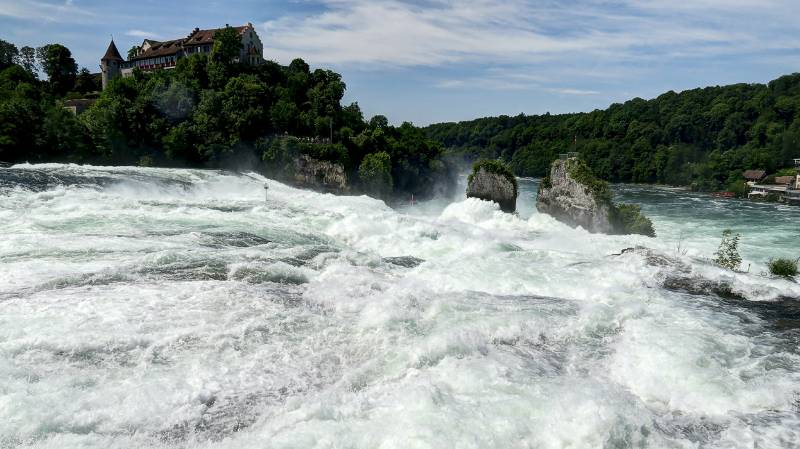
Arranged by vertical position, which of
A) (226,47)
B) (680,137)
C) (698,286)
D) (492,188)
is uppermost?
(226,47)

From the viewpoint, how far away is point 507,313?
44.1 feet

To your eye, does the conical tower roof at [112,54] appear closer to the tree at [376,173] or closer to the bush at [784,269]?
the tree at [376,173]

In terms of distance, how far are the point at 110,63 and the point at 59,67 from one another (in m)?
7.84

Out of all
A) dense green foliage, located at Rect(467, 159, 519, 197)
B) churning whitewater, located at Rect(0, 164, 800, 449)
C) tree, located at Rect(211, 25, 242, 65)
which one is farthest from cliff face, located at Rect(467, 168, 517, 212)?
tree, located at Rect(211, 25, 242, 65)

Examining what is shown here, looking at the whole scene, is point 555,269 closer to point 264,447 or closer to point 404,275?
point 404,275

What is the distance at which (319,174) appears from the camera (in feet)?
165

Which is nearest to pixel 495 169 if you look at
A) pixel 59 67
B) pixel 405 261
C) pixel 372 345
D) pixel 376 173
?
pixel 376 173

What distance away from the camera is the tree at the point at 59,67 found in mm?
72000

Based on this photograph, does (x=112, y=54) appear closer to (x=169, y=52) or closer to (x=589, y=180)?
(x=169, y=52)

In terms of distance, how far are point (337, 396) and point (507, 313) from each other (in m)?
5.62

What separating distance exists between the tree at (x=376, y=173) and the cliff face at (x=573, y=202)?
17.0 meters

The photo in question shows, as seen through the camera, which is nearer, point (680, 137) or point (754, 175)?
point (754, 175)

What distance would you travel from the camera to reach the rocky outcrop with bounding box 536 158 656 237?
34656 millimetres

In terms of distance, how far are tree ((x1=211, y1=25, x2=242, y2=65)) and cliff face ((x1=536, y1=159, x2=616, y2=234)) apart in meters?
39.1
